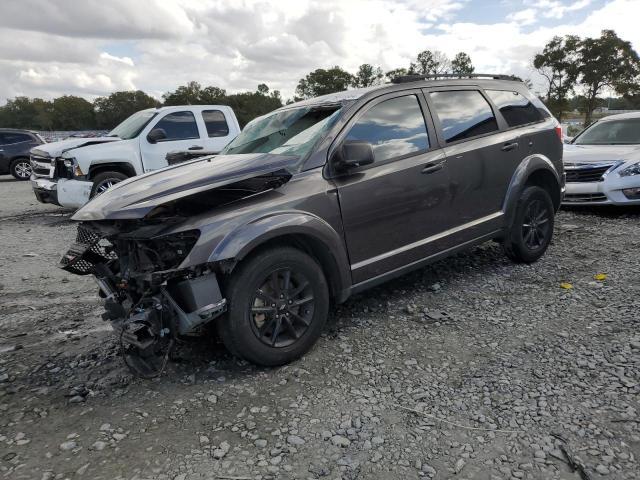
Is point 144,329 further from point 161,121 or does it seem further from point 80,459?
point 161,121

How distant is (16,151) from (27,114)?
6752 centimetres

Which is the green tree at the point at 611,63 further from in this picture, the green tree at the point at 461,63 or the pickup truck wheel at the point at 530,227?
the pickup truck wheel at the point at 530,227

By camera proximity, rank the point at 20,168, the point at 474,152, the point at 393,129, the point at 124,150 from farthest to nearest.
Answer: the point at 20,168 < the point at 124,150 < the point at 474,152 < the point at 393,129

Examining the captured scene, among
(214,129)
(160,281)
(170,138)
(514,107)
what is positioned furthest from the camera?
(214,129)

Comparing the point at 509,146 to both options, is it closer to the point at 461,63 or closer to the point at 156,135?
the point at 156,135

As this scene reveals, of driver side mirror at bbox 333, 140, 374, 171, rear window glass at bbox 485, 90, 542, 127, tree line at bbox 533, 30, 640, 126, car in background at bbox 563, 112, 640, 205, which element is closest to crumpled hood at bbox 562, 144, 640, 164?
car in background at bbox 563, 112, 640, 205

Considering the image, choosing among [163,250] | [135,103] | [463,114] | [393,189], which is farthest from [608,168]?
[135,103]

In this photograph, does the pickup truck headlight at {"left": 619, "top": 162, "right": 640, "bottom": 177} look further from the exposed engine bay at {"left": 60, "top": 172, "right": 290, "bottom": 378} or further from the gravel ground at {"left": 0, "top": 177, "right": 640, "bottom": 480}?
the exposed engine bay at {"left": 60, "top": 172, "right": 290, "bottom": 378}

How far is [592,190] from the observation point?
7.30 m

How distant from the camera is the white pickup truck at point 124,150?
27.1 ft

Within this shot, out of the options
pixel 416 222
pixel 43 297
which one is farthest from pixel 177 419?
pixel 43 297

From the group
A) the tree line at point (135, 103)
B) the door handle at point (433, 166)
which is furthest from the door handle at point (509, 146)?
the tree line at point (135, 103)

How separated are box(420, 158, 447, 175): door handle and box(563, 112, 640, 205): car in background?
448 centimetres

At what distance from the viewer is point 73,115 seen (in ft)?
226
